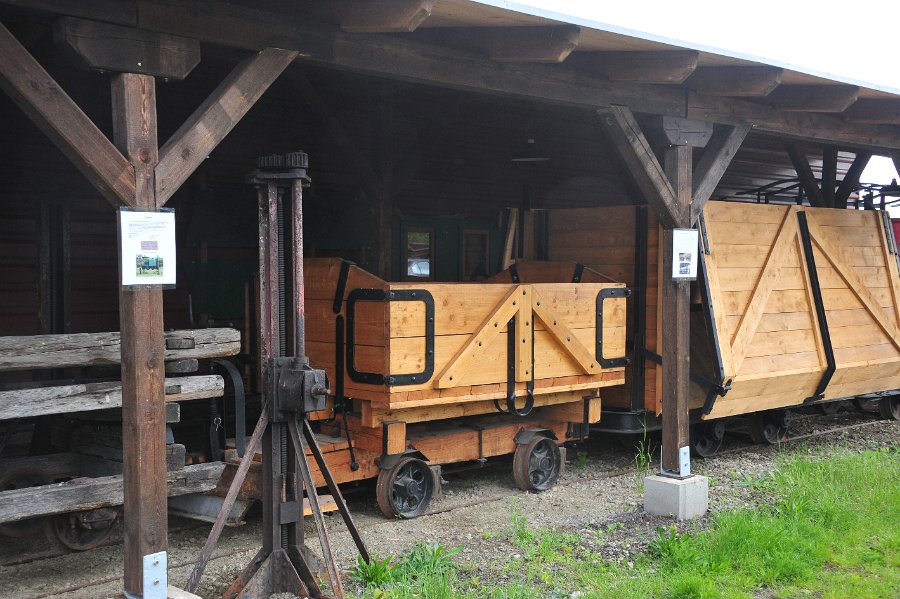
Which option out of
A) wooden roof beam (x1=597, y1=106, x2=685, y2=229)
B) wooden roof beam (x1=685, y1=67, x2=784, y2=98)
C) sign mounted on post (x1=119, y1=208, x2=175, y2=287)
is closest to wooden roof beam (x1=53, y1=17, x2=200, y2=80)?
sign mounted on post (x1=119, y1=208, x2=175, y2=287)

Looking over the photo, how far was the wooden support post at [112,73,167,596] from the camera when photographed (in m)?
4.61

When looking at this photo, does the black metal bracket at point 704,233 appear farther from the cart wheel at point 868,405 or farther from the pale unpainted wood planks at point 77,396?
the cart wheel at point 868,405

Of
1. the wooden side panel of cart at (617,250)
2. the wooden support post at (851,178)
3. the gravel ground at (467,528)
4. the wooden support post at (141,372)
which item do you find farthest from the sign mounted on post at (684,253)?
the wooden support post at (851,178)

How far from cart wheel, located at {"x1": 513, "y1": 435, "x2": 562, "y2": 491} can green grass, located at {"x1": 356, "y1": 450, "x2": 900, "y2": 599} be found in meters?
0.84

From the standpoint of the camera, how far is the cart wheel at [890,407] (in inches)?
498

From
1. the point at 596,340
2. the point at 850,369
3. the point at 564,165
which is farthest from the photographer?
the point at 564,165

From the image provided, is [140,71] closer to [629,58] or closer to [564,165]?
[629,58]

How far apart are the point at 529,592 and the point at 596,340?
12.1 ft

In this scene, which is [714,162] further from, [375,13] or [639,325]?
[375,13]

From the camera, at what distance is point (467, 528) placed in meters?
7.07

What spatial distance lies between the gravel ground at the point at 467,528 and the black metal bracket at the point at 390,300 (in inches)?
45.1

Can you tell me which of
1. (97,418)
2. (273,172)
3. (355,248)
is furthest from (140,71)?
(355,248)

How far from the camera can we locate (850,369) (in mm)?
10461

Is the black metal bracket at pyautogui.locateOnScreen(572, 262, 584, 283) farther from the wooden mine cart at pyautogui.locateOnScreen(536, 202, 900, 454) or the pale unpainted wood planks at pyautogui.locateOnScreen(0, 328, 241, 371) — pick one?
the pale unpainted wood planks at pyautogui.locateOnScreen(0, 328, 241, 371)
